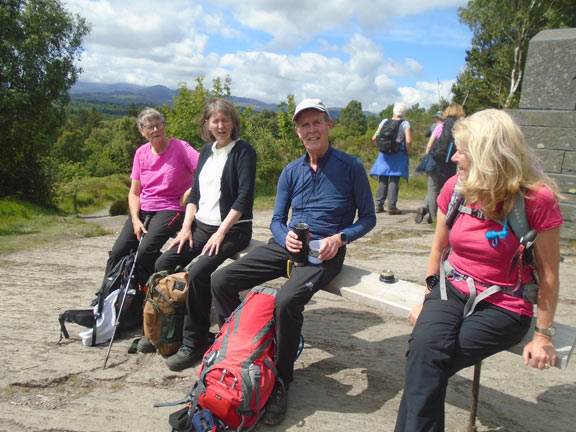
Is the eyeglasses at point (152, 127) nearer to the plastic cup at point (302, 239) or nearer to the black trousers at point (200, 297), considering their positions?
the black trousers at point (200, 297)

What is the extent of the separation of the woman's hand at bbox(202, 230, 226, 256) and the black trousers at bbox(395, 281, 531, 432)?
68.4 inches

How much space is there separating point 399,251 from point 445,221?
3.70 meters

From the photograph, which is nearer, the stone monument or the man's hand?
the man's hand

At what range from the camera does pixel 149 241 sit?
402 cm

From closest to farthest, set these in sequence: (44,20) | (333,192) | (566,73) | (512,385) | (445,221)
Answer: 1. (445,221)
2. (512,385)
3. (333,192)
4. (566,73)
5. (44,20)

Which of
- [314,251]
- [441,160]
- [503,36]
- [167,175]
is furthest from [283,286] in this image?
[503,36]

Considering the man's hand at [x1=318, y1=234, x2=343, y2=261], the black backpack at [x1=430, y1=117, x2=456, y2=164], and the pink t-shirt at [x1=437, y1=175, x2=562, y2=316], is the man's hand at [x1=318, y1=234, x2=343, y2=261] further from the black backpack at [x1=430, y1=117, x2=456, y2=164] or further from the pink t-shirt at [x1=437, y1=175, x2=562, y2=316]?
the black backpack at [x1=430, y1=117, x2=456, y2=164]

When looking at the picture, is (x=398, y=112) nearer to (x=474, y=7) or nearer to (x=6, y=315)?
(x=6, y=315)

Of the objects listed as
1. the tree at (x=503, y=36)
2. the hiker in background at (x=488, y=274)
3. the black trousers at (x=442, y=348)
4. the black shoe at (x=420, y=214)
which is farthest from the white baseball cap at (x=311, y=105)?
the tree at (x=503, y=36)

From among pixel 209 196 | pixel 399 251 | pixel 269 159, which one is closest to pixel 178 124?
pixel 269 159

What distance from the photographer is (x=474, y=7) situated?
2750 cm

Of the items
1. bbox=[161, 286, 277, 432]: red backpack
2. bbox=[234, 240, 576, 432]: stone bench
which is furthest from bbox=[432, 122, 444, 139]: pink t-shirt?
bbox=[161, 286, 277, 432]: red backpack

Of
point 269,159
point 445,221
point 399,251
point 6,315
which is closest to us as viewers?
point 445,221

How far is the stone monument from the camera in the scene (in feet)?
19.1
